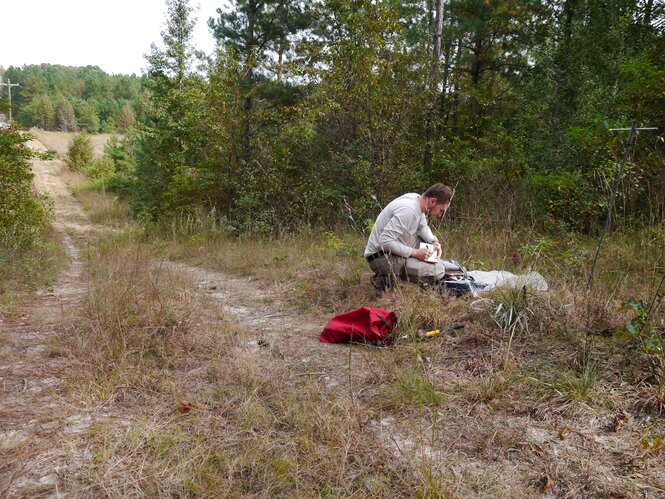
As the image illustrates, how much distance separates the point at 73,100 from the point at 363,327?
299 ft

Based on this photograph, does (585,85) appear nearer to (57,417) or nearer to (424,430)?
(424,430)

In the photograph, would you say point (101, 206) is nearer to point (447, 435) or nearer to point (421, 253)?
point (421, 253)

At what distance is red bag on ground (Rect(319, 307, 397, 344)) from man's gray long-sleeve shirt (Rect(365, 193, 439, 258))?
3.26 ft

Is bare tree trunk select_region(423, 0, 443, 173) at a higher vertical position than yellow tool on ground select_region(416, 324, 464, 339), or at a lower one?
higher

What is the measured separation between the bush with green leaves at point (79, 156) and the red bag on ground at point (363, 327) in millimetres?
30135

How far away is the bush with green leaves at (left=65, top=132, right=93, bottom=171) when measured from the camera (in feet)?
93.8

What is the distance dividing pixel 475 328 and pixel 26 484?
8.75ft

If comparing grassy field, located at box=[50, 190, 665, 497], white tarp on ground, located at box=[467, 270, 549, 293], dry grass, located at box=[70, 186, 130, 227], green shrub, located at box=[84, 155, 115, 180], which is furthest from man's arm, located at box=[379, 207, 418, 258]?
green shrub, located at box=[84, 155, 115, 180]

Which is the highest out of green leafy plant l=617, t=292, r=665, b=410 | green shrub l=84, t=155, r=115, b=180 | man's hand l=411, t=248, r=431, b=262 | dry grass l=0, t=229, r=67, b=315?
green shrub l=84, t=155, r=115, b=180

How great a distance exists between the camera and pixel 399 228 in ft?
13.8

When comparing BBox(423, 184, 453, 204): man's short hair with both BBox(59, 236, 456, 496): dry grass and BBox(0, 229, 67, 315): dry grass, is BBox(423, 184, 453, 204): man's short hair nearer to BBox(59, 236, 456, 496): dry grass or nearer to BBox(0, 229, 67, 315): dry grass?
BBox(59, 236, 456, 496): dry grass

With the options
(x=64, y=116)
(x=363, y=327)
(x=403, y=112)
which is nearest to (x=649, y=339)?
(x=363, y=327)

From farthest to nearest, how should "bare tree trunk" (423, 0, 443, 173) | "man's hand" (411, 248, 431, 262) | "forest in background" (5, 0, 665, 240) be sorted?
"bare tree trunk" (423, 0, 443, 173)
"forest in background" (5, 0, 665, 240)
"man's hand" (411, 248, 431, 262)

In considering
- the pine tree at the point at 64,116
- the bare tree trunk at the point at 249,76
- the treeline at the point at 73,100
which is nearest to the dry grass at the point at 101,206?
the bare tree trunk at the point at 249,76
